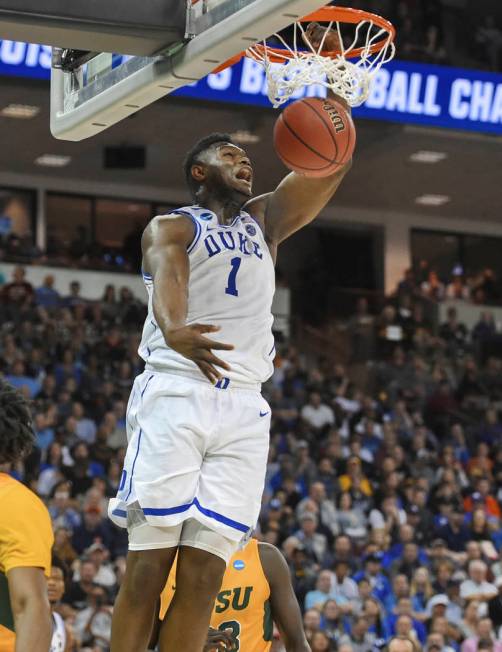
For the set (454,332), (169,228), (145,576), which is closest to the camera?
(145,576)

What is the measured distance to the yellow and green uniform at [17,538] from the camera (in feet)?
12.1

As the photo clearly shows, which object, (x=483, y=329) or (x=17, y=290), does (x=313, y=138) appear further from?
(x=483, y=329)

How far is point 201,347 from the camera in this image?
13.3 ft

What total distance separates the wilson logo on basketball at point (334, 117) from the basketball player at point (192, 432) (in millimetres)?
516

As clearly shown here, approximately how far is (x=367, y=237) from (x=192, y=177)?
835 inches

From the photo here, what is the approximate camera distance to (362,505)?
51.9ft

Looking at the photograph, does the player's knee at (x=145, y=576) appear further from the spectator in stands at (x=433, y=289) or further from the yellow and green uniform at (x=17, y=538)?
the spectator in stands at (x=433, y=289)

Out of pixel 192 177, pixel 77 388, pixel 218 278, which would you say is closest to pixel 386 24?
pixel 192 177

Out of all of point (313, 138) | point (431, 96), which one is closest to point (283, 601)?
point (313, 138)

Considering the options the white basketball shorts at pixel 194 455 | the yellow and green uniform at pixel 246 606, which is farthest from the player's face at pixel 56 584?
the white basketball shorts at pixel 194 455

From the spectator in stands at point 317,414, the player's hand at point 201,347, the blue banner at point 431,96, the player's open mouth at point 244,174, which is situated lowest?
the spectator in stands at point 317,414

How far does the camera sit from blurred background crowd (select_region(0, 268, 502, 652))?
1281 cm

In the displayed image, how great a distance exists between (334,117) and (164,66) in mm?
783

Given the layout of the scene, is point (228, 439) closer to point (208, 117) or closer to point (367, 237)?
point (208, 117)
